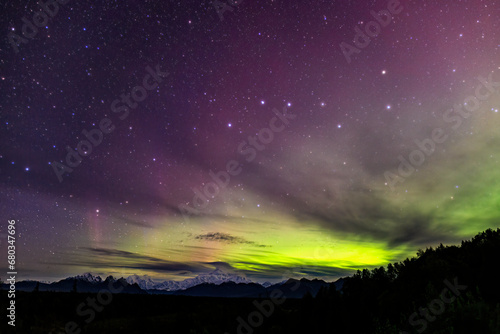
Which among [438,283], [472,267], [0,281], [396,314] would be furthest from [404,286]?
[0,281]

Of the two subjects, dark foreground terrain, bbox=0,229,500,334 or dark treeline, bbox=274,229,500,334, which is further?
dark foreground terrain, bbox=0,229,500,334

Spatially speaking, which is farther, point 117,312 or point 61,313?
point 117,312

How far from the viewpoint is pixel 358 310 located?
19141 mm

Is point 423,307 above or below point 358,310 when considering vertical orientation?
above

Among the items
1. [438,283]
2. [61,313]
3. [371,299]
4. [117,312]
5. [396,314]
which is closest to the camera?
[396,314]

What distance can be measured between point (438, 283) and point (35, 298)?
179 feet

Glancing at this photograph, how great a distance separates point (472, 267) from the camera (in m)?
35.0

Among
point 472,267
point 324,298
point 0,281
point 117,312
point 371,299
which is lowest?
point 117,312

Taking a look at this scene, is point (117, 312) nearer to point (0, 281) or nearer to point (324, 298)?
point (0, 281)

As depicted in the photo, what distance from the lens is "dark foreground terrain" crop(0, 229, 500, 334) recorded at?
512 inches

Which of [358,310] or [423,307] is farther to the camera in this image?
[358,310]

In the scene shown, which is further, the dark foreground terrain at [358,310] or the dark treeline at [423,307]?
the dark foreground terrain at [358,310]

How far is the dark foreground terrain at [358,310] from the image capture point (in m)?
13.0

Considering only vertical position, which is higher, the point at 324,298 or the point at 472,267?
the point at 472,267
